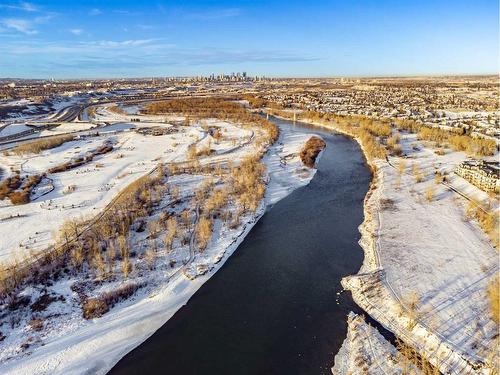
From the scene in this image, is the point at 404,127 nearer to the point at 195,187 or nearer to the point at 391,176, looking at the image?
the point at 391,176

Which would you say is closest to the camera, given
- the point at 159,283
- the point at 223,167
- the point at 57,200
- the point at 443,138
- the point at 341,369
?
the point at 341,369

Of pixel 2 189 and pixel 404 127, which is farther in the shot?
pixel 404 127

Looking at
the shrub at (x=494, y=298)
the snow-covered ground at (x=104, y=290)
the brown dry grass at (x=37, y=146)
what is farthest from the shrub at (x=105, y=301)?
the brown dry grass at (x=37, y=146)

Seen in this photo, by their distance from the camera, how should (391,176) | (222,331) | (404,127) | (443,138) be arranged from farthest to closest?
1. (404,127)
2. (443,138)
3. (391,176)
4. (222,331)

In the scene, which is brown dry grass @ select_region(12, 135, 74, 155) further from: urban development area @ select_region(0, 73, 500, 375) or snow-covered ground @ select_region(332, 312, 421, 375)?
snow-covered ground @ select_region(332, 312, 421, 375)

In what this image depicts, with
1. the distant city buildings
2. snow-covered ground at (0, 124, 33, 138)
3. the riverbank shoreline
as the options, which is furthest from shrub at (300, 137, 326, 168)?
snow-covered ground at (0, 124, 33, 138)

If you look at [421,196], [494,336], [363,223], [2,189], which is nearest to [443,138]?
[421,196]
